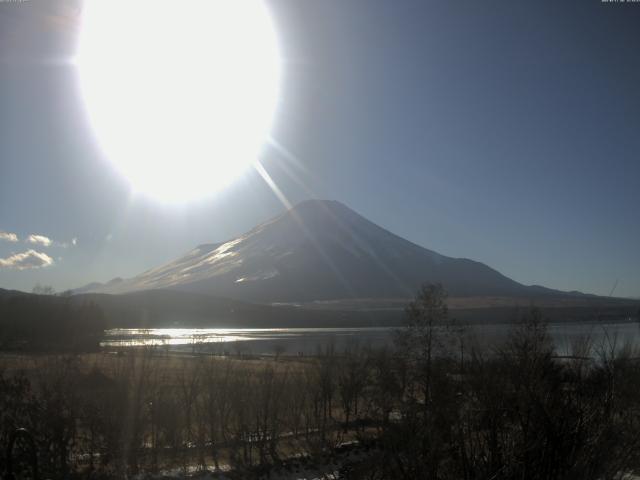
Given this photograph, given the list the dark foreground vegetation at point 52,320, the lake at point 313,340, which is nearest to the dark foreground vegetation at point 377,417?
the lake at point 313,340

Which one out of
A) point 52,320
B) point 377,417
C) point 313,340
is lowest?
point 313,340

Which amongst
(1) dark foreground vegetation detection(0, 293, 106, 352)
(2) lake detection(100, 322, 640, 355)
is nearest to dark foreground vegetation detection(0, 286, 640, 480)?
(2) lake detection(100, 322, 640, 355)

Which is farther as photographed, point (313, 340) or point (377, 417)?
point (313, 340)

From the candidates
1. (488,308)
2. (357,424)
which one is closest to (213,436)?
(357,424)

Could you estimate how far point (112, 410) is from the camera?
14.6 meters

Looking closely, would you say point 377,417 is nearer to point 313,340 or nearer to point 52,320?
point 52,320

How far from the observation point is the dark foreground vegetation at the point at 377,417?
5.43 meters

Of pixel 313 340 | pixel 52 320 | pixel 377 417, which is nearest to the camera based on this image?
pixel 377 417

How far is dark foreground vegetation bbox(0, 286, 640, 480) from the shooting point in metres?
5.43

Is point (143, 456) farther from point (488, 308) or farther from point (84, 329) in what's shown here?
point (488, 308)

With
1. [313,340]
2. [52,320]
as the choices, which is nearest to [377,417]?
[52,320]

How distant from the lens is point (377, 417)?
15305 millimetres

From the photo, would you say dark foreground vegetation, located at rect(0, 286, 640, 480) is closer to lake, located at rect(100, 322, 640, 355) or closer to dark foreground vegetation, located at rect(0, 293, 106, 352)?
lake, located at rect(100, 322, 640, 355)

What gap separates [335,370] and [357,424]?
3.89m
